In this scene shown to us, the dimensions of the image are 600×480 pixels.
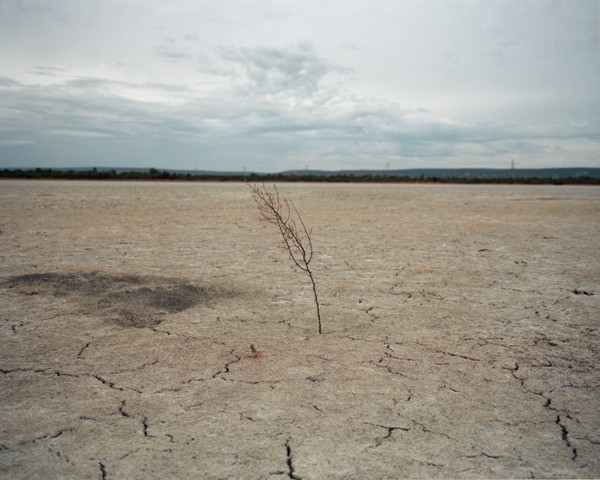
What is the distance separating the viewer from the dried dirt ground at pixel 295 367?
6.91ft

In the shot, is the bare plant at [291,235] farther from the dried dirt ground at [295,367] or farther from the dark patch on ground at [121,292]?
the dark patch on ground at [121,292]

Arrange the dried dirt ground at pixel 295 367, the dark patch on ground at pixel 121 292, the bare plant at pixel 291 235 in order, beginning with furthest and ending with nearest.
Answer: the dark patch on ground at pixel 121 292, the bare plant at pixel 291 235, the dried dirt ground at pixel 295 367

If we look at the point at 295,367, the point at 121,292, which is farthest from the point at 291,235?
the point at 295,367

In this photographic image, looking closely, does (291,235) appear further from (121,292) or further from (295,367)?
(295,367)

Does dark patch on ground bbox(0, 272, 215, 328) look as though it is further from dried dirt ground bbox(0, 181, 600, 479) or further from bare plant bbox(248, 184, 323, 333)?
bare plant bbox(248, 184, 323, 333)

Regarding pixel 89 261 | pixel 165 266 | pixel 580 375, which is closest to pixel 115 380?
pixel 580 375

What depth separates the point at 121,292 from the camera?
4770mm

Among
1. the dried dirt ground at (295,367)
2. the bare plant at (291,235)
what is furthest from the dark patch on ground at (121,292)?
the bare plant at (291,235)

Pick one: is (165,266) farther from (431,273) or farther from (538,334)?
(538,334)

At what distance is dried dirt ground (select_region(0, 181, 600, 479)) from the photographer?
211 cm

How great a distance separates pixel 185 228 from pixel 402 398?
759cm

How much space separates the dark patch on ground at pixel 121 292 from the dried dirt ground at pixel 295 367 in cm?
3

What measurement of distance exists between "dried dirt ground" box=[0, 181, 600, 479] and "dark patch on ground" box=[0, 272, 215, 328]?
3 centimetres

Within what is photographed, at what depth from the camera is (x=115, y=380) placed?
2826 mm
